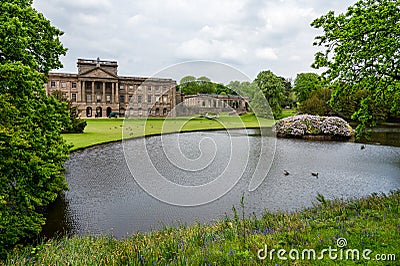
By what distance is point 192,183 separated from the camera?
13523mm

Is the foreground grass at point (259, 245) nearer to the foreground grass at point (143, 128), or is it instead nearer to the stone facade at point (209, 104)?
the foreground grass at point (143, 128)

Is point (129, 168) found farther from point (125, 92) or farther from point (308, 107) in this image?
point (125, 92)

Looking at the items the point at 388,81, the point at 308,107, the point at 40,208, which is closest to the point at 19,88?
the point at 40,208

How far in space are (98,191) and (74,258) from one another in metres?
7.17

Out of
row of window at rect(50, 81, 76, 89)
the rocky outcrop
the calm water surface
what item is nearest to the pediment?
row of window at rect(50, 81, 76, 89)

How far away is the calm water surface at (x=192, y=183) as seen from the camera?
9.38m

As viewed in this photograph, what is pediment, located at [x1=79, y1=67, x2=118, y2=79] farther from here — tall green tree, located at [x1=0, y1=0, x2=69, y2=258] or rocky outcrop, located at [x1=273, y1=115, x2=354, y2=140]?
tall green tree, located at [x1=0, y1=0, x2=69, y2=258]

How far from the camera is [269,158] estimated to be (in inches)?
802

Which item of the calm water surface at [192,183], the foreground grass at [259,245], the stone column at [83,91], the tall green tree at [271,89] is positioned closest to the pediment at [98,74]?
the stone column at [83,91]

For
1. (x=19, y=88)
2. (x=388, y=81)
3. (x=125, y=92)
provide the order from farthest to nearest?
(x=125, y=92) → (x=388, y=81) → (x=19, y=88)

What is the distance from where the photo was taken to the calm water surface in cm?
938

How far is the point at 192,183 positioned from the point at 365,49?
8.62 metres

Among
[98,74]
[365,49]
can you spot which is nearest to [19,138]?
[365,49]

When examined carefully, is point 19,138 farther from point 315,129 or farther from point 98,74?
point 98,74
